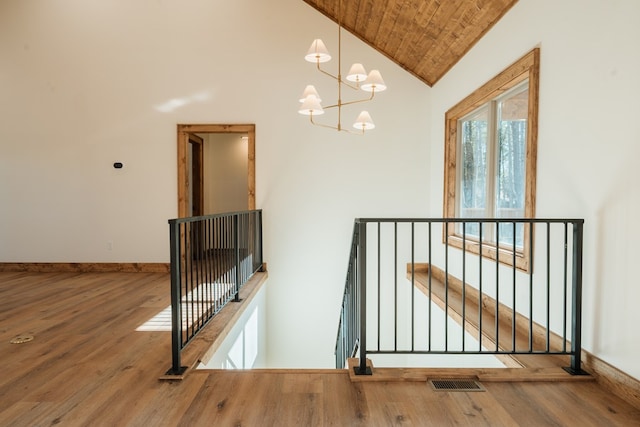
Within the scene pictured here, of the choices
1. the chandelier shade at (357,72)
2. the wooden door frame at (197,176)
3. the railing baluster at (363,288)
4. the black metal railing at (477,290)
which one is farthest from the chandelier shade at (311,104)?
the wooden door frame at (197,176)

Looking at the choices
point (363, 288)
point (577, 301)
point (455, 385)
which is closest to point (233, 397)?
point (363, 288)

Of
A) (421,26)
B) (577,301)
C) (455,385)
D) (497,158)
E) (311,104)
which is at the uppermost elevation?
(421,26)

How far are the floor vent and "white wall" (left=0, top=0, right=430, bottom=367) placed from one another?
3.43 m

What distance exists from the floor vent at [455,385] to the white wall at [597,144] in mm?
783

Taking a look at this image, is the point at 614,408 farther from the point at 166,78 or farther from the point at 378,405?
the point at 166,78

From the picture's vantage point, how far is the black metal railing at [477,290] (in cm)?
243

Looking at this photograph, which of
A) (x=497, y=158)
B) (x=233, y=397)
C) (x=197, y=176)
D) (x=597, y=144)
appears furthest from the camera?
(x=197, y=176)

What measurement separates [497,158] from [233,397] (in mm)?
3288

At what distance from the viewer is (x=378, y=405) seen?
2.02 meters

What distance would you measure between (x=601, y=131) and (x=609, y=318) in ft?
3.58

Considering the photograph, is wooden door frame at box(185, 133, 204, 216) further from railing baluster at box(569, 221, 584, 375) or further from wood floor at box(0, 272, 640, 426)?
railing baluster at box(569, 221, 584, 375)

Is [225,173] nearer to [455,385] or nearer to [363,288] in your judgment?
[363,288]

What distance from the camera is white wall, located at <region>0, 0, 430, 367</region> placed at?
18.3 ft

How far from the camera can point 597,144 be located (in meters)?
2.38
